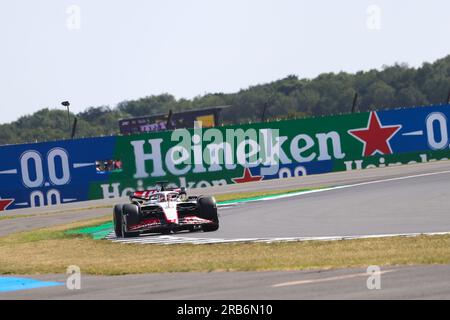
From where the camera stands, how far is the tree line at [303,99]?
85875 millimetres

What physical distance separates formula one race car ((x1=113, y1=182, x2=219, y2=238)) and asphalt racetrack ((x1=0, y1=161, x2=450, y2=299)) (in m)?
0.32

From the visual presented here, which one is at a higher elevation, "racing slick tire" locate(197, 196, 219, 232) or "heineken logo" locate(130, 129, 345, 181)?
"heineken logo" locate(130, 129, 345, 181)

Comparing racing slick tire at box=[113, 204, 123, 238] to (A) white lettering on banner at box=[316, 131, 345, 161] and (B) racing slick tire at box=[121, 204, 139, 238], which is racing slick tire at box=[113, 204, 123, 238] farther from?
(A) white lettering on banner at box=[316, 131, 345, 161]

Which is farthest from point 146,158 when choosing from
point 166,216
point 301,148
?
point 166,216

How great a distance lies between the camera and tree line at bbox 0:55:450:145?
8588 centimetres

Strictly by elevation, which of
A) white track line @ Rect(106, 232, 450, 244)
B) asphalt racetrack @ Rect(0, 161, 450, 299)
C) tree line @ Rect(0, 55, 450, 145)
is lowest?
white track line @ Rect(106, 232, 450, 244)

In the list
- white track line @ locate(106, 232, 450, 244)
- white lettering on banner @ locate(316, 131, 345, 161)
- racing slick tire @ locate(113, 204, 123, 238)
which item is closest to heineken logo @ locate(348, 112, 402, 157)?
white lettering on banner @ locate(316, 131, 345, 161)

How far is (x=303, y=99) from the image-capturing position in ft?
313

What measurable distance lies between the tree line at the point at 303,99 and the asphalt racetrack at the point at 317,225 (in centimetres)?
4214

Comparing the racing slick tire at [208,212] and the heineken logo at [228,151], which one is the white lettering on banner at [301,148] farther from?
the racing slick tire at [208,212]

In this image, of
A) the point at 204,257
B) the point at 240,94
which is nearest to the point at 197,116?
the point at 240,94

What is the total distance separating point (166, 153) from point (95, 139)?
2.42 m

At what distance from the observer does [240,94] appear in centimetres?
10806
